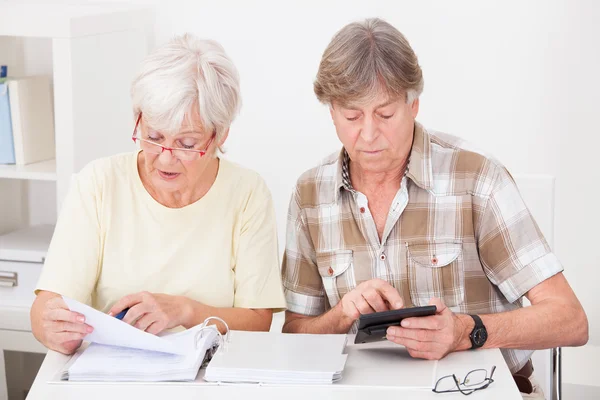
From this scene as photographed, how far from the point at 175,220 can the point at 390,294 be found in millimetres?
557

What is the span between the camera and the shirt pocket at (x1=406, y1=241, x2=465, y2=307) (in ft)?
6.65

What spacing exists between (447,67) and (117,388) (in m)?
1.70

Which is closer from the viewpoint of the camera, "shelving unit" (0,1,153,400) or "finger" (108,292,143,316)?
"finger" (108,292,143,316)

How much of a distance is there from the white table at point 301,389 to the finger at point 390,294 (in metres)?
0.13

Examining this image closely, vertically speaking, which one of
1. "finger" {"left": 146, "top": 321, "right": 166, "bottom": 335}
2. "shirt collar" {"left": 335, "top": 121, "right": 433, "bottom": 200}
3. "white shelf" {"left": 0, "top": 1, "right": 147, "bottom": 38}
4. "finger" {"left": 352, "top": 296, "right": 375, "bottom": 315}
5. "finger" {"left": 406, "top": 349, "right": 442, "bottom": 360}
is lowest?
"finger" {"left": 406, "top": 349, "right": 442, "bottom": 360}

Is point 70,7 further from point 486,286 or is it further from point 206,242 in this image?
point 486,286

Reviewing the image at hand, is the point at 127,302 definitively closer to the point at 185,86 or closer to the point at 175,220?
the point at 175,220

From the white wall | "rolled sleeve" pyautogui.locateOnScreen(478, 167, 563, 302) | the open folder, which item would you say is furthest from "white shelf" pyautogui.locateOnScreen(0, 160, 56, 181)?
"rolled sleeve" pyautogui.locateOnScreen(478, 167, 563, 302)

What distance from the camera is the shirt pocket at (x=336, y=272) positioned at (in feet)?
6.79

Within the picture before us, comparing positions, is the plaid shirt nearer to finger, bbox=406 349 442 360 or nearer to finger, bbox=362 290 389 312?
finger, bbox=362 290 389 312

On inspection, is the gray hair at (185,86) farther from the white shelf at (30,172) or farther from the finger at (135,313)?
the white shelf at (30,172)

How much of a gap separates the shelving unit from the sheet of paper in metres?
1.15

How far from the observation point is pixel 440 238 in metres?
2.03

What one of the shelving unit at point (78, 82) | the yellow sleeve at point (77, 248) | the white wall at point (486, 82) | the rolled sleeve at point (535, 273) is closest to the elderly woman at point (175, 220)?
the yellow sleeve at point (77, 248)
